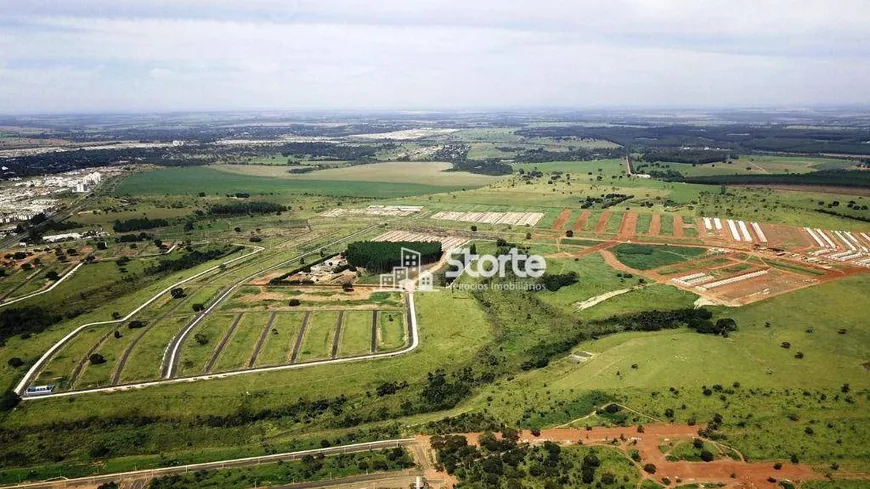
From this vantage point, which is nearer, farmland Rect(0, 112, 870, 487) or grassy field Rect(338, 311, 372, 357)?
farmland Rect(0, 112, 870, 487)

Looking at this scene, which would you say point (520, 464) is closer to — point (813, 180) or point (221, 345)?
point (221, 345)

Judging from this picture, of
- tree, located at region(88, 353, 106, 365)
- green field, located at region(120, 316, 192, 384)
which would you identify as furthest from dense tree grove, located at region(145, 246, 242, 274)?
tree, located at region(88, 353, 106, 365)

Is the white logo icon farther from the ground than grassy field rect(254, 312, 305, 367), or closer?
farther from the ground

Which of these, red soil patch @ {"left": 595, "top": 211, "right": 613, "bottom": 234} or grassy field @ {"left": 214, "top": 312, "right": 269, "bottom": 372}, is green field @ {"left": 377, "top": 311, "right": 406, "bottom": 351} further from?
red soil patch @ {"left": 595, "top": 211, "right": 613, "bottom": 234}

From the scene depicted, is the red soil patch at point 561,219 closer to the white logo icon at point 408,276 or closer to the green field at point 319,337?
the white logo icon at point 408,276

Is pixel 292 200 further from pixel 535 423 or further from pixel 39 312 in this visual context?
pixel 535 423

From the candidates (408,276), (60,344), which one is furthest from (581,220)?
(60,344)

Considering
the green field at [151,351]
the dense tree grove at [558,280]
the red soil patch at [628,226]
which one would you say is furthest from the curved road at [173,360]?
the red soil patch at [628,226]
